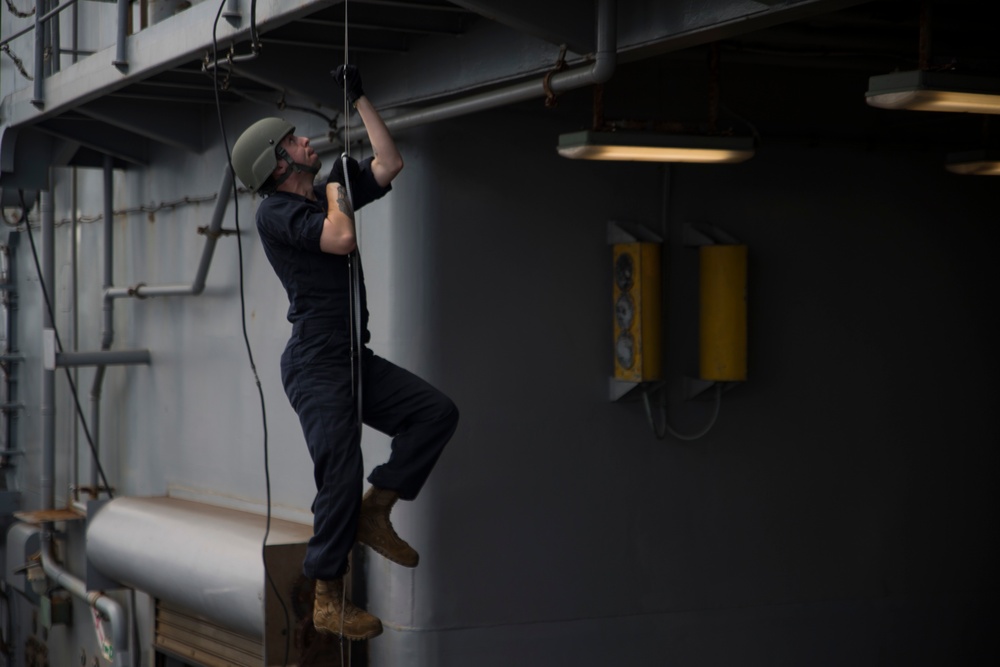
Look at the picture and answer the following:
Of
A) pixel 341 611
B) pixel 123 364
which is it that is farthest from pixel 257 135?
pixel 123 364

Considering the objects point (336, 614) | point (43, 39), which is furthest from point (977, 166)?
point (43, 39)

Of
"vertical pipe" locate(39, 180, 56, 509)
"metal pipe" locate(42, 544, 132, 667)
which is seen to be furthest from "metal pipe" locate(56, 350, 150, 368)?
"metal pipe" locate(42, 544, 132, 667)

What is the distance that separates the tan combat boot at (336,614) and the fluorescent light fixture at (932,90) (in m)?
3.02

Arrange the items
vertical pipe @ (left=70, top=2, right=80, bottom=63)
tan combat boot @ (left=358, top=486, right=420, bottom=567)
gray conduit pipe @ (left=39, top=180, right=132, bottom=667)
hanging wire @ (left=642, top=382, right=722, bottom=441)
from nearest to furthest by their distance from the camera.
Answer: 1. tan combat boot @ (left=358, top=486, right=420, bottom=567)
2. hanging wire @ (left=642, top=382, right=722, bottom=441)
3. vertical pipe @ (left=70, top=2, right=80, bottom=63)
4. gray conduit pipe @ (left=39, top=180, right=132, bottom=667)

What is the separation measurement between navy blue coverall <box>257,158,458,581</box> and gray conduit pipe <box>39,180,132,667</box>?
608cm

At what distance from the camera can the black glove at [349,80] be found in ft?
18.6

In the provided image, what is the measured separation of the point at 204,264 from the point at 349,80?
5.03 metres

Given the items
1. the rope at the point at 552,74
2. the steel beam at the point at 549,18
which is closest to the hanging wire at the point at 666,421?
the rope at the point at 552,74

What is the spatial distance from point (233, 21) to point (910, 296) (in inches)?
193

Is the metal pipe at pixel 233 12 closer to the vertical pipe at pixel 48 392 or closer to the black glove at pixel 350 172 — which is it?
the black glove at pixel 350 172

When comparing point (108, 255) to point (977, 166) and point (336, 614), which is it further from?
point (977, 166)

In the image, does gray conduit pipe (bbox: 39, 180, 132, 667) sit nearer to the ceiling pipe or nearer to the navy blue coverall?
the ceiling pipe

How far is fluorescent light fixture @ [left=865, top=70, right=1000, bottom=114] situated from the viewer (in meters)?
5.92

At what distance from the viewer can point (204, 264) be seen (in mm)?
10477
